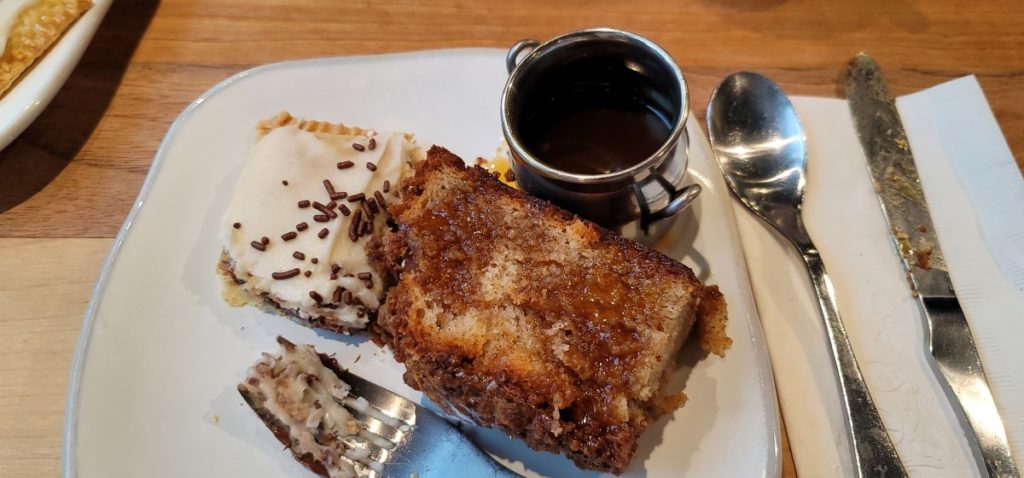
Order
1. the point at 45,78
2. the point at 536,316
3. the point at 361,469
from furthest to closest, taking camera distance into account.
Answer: the point at 45,78
the point at 361,469
the point at 536,316

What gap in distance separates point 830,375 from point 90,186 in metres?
2.89

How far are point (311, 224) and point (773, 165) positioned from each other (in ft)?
5.54

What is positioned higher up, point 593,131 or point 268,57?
point 593,131

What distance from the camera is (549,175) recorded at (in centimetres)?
179

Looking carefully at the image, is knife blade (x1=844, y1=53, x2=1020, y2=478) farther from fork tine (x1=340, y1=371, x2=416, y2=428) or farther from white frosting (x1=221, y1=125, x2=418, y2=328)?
white frosting (x1=221, y1=125, x2=418, y2=328)

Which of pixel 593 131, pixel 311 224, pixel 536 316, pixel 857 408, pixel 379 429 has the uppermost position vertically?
pixel 593 131

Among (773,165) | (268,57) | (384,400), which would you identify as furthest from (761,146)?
(268,57)

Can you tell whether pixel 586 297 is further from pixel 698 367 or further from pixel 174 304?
pixel 174 304

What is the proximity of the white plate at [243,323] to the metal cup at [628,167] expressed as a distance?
287mm

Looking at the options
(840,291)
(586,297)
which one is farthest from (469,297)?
(840,291)

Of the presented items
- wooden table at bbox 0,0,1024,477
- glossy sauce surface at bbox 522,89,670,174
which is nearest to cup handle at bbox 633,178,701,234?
glossy sauce surface at bbox 522,89,670,174

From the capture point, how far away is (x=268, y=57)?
2871 mm

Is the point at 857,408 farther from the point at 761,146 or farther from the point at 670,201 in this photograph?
the point at 761,146

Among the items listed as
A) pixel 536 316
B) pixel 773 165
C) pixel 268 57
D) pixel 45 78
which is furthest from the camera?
pixel 268 57
